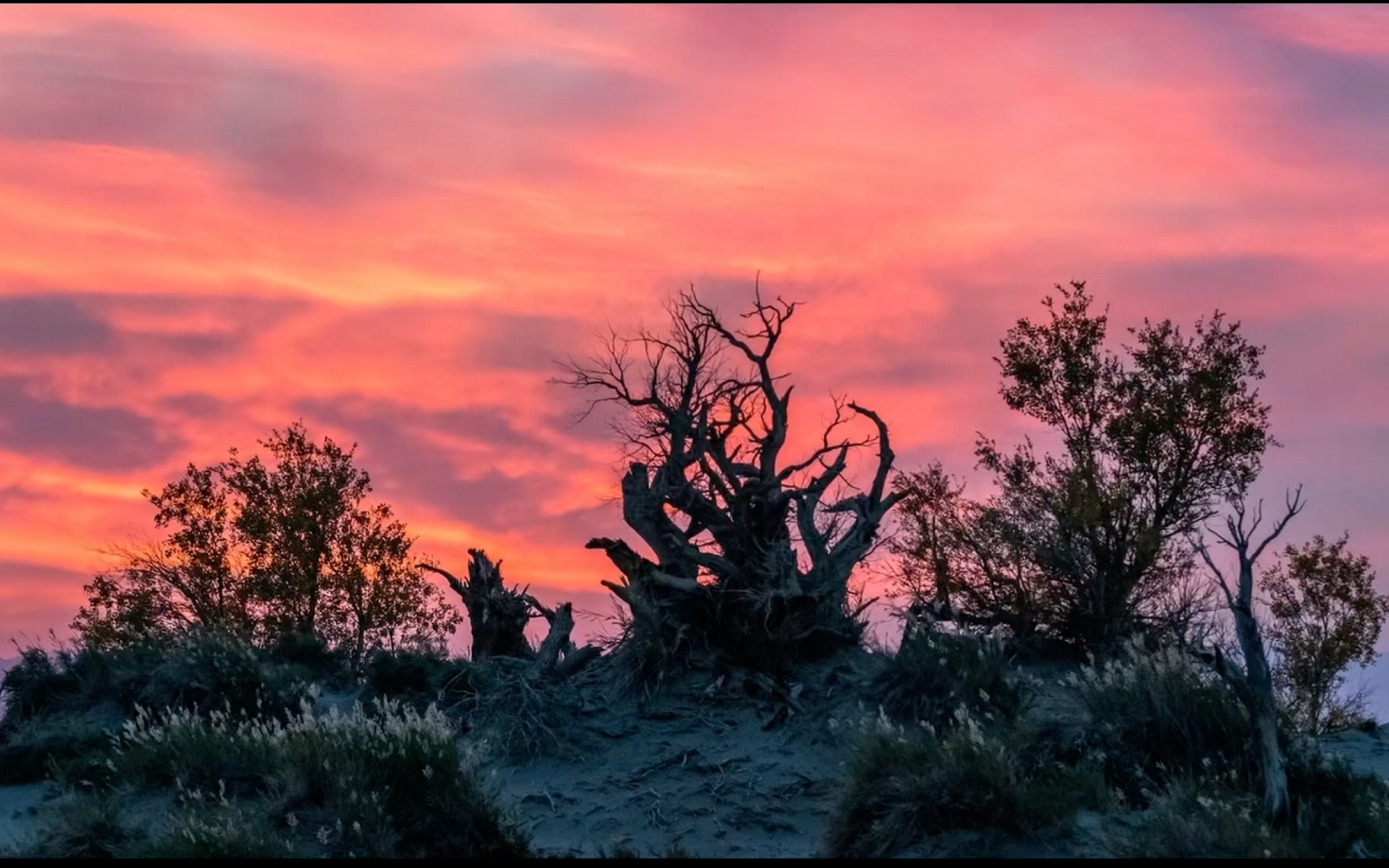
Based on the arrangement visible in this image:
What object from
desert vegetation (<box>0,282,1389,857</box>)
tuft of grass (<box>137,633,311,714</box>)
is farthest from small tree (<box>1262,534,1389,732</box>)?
tuft of grass (<box>137,633,311,714</box>)

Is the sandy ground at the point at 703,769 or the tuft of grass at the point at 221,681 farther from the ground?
the tuft of grass at the point at 221,681

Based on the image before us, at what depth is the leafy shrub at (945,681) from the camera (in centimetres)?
2092

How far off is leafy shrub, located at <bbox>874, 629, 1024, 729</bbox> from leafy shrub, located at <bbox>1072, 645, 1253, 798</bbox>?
4.08ft

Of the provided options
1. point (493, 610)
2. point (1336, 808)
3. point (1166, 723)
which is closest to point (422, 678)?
point (493, 610)

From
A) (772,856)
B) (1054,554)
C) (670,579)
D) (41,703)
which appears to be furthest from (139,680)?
Result: (1054,554)

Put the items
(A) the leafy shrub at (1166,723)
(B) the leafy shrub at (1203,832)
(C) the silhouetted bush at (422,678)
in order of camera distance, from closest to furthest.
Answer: (B) the leafy shrub at (1203,832) → (A) the leafy shrub at (1166,723) → (C) the silhouetted bush at (422,678)

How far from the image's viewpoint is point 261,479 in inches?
1524

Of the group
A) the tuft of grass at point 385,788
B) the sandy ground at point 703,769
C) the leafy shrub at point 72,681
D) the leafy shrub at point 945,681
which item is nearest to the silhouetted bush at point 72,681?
the leafy shrub at point 72,681

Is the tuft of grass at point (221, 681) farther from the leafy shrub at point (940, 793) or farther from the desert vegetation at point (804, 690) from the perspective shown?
the leafy shrub at point (940, 793)

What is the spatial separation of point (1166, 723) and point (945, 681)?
3.01 meters

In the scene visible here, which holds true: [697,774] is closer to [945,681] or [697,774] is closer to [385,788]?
[945,681]

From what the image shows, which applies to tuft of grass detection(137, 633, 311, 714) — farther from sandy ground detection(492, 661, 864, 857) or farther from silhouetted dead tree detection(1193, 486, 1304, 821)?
silhouetted dead tree detection(1193, 486, 1304, 821)

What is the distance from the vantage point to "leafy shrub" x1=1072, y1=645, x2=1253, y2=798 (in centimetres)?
1920

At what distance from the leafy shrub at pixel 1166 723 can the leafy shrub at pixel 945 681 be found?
124 cm
